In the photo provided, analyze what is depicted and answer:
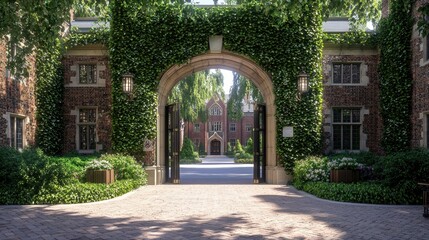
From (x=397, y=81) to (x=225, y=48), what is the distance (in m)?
6.54

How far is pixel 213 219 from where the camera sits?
8.14m

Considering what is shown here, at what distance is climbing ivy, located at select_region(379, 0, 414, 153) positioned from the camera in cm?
1524

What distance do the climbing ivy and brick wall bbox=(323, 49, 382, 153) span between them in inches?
42.9

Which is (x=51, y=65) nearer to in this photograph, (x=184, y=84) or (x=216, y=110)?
(x=184, y=84)

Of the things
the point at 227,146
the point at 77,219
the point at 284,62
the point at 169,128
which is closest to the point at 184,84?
the point at 169,128

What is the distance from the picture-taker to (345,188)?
36.2ft

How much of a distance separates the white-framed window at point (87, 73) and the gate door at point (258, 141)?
6.99m

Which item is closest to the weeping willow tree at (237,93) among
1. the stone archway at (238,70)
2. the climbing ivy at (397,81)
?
the stone archway at (238,70)

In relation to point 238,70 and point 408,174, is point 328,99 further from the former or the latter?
point 408,174

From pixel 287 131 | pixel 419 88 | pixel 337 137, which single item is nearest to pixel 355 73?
pixel 337 137

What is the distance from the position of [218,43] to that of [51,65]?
267 inches

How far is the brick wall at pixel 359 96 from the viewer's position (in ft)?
56.1

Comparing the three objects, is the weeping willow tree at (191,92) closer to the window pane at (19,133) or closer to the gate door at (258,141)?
the gate door at (258,141)

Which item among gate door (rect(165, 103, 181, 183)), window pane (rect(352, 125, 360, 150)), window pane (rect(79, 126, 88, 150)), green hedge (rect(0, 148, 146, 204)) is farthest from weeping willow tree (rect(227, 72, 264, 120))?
green hedge (rect(0, 148, 146, 204))
